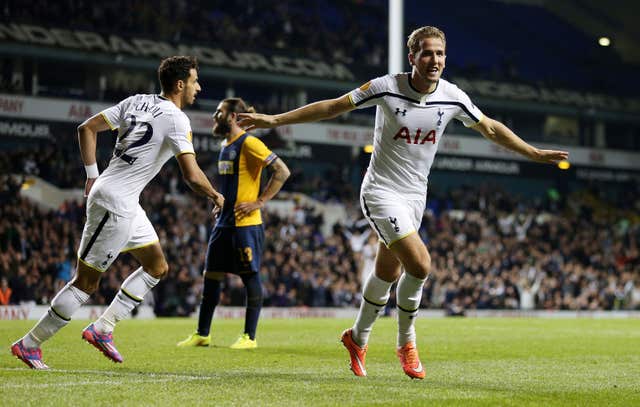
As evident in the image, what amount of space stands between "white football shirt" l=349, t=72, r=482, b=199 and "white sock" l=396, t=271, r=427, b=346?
0.65 metres

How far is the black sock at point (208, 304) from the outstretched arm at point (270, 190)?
817 mm

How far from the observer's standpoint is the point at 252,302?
9.95 meters

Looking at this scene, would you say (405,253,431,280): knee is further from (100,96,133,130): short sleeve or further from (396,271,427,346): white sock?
(100,96,133,130): short sleeve

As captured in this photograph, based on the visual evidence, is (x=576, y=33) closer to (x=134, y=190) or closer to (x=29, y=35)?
(x=29, y=35)

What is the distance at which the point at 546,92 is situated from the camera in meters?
→ 42.6

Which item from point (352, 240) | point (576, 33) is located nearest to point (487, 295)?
point (352, 240)

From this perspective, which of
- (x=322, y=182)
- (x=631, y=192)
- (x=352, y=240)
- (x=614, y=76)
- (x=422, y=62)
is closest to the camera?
(x=422, y=62)

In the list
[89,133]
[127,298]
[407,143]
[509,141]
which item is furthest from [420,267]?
[89,133]

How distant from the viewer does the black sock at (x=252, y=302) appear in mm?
9891

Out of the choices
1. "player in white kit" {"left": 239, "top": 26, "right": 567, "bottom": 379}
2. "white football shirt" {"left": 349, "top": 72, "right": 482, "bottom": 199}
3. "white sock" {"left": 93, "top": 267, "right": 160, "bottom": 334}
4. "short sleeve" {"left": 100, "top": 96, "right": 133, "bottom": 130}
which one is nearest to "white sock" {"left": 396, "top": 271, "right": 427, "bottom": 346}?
"player in white kit" {"left": 239, "top": 26, "right": 567, "bottom": 379}

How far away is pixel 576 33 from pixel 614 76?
355 cm

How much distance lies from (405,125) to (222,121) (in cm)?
335

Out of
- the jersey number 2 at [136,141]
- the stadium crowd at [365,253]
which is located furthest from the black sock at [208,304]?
the stadium crowd at [365,253]

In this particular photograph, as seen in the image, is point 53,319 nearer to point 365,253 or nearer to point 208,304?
point 208,304
